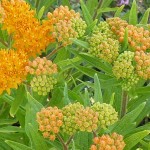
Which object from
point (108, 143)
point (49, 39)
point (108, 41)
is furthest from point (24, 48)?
point (108, 143)

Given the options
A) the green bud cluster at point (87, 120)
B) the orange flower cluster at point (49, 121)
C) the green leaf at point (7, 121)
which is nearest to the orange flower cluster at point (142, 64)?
the green bud cluster at point (87, 120)

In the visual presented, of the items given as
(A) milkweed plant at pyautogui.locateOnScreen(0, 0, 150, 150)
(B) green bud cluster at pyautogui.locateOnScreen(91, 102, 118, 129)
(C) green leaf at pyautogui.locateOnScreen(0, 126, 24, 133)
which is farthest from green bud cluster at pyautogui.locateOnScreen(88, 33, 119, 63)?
(C) green leaf at pyautogui.locateOnScreen(0, 126, 24, 133)

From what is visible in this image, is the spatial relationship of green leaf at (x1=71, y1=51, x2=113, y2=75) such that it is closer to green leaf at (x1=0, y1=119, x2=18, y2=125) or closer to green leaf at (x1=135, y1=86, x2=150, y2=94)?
green leaf at (x1=135, y1=86, x2=150, y2=94)

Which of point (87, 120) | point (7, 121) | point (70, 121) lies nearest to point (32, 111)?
point (70, 121)

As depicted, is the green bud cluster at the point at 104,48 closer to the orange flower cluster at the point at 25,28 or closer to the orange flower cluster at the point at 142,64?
the orange flower cluster at the point at 142,64

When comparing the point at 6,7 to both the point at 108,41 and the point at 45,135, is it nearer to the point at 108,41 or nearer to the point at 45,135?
the point at 108,41

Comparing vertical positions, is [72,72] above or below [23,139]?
above

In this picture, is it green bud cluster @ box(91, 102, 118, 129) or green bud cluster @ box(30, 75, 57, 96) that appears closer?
green bud cluster @ box(91, 102, 118, 129)
